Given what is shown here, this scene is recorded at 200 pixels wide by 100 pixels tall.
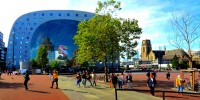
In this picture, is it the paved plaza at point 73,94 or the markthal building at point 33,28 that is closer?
the paved plaza at point 73,94

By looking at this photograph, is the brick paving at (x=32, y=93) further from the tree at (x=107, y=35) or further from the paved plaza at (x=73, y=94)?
the tree at (x=107, y=35)

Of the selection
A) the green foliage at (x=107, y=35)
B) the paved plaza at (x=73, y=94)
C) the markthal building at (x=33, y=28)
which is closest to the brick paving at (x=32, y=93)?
the paved plaza at (x=73, y=94)

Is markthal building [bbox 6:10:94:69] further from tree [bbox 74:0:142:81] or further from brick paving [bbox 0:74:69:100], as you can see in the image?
brick paving [bbox 0:74:69:100]

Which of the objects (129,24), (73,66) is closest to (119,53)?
(129,24)

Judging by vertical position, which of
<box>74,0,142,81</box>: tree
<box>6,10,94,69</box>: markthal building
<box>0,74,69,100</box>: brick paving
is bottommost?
<box>0,74,69,100</box>: brick paving

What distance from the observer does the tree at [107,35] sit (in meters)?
43.1

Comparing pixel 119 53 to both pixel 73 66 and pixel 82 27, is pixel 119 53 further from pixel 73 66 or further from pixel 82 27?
pixel 73 66

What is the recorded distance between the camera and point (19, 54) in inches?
6447

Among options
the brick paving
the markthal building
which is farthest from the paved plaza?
the markthal building

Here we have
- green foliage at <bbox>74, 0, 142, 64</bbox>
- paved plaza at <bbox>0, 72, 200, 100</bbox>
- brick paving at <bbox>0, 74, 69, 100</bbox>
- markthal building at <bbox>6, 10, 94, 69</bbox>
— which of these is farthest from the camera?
markthal building at <bbox>6, 10, 94, 69</bbox>

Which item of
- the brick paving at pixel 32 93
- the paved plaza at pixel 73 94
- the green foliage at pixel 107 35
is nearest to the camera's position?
the paved plaza at pixel 73 94

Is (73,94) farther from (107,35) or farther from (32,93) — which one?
(107,35)

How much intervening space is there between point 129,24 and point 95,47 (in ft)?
19.7

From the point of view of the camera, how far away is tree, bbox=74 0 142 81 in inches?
1697
